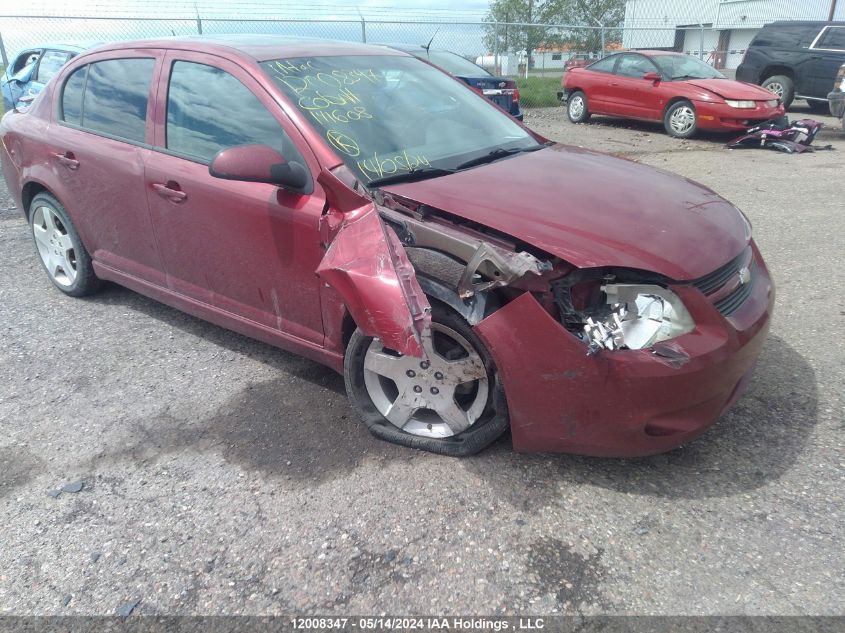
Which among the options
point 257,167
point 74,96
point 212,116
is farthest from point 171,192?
point 74,96

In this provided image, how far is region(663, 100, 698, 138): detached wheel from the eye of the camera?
11.2 metres

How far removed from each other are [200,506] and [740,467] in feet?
7.39

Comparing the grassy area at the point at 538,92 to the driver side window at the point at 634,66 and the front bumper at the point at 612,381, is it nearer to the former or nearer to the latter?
the driver side window at the point at 634,66

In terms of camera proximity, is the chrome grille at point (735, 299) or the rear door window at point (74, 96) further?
the rear door window at point (74, 96)

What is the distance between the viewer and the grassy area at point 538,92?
16.5 meters

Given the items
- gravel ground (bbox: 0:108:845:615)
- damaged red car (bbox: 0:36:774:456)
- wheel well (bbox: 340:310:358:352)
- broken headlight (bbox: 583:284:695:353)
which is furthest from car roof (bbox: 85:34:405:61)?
broken headlight (bbox: 583:284:695:353)

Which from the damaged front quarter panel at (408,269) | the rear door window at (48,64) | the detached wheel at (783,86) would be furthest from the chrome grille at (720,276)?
the detached wheel at (783,86)

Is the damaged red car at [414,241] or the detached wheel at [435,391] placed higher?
the damaged red car at [414,241]

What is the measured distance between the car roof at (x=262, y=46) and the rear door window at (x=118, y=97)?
14cm

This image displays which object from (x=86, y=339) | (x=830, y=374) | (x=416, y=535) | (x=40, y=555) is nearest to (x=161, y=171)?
(x=86, y=339)

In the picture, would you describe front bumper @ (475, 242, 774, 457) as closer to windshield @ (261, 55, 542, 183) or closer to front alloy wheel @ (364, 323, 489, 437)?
front alloy wheel @ (364, 323, 489, 437)

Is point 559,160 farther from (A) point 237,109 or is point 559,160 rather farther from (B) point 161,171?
(B) point 161,171

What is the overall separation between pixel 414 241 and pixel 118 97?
92.1 inches

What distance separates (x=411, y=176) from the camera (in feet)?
9.70
